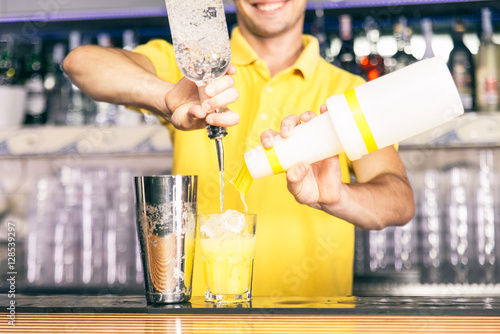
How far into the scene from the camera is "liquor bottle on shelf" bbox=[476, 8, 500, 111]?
208 centimetres

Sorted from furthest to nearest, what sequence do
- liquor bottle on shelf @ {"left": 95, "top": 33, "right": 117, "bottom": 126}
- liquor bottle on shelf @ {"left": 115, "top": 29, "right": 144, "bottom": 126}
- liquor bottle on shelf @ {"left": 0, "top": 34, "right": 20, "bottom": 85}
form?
liquor bottle on shelf @ {"left": 0, "top": 34, "right": 20, "bottom": 85} → liquor bottle on shelf @ {"left": 95, "top": 33, "right": 117, "bottom": 126} → liquor bottle on shelf @ {"left": 115, "top": 29, "right": 144, "bottom": 126}

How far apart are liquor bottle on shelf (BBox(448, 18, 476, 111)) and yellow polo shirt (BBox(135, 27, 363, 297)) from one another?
835 mm

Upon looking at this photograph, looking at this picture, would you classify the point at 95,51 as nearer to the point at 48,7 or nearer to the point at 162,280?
the point at 162,280

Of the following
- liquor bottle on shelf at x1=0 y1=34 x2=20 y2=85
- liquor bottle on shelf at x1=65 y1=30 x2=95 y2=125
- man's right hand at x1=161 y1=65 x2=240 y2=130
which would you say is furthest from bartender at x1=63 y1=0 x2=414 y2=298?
liquor bottle on shelf at x1=0 y1=34 x2=20 y2=85

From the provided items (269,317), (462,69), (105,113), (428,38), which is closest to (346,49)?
(428,38)

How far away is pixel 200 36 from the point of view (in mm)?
817

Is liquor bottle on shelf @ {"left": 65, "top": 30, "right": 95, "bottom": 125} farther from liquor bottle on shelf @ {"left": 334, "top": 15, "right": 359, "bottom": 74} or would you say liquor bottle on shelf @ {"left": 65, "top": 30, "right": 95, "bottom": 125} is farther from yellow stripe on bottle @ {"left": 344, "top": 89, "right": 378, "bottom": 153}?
yellow stripe on bottle @ {"left": 344, "top": 89, "right": 378, "bottom": 153}

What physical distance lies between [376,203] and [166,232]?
0.56 meters

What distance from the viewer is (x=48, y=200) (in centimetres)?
229

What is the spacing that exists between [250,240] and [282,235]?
21.9 inches

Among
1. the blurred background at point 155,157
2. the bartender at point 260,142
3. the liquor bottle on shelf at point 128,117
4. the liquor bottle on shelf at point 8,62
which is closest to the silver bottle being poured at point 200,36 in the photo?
the bartender at point 260,142

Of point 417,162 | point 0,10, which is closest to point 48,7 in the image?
point 0,10

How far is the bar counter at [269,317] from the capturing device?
2.23 ft

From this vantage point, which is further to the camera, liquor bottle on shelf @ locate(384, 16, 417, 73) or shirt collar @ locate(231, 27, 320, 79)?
liquor bottle on shelf @ locate(384, 16, 417, 73)
